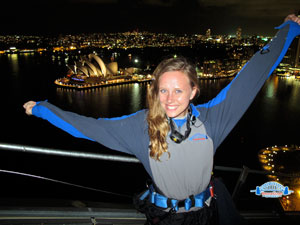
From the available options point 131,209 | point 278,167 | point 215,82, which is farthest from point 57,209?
point 215,82

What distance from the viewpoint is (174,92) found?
889mm

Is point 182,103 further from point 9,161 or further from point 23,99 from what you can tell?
point 23,99

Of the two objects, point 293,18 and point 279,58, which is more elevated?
point 293,18

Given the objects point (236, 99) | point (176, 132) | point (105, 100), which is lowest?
point (105, 100)

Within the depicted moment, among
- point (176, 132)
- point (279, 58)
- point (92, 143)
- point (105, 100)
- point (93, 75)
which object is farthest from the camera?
point (93, 75)

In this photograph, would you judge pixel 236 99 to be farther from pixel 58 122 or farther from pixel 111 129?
pixel 58 122

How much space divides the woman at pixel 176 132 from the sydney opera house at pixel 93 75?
31.9 meters

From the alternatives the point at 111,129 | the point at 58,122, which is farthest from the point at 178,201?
the point at 58,122

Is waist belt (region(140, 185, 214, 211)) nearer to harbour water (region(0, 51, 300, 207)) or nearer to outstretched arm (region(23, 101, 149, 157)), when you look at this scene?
outstretched arm (region(23, 101, 149, 157))

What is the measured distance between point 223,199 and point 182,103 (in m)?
0.50

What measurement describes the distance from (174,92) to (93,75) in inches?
1366

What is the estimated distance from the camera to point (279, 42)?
3.33 ft

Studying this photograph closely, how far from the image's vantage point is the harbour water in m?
12.9

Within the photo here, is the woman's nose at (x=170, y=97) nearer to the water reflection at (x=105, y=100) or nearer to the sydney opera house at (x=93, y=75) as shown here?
the water reflection at (x=105, y=100)
